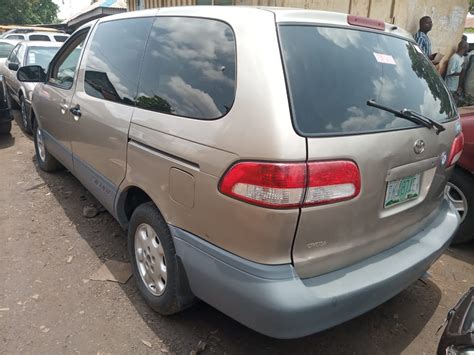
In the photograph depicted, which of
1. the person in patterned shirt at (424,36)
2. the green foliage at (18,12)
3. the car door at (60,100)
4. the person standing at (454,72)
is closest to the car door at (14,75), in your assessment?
the car door at (60,100)

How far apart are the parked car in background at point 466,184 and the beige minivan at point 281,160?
956 mm

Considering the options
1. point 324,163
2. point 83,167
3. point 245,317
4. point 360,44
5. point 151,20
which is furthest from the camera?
point 83,167

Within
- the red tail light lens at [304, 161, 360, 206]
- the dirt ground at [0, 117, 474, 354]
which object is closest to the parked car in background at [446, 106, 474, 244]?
the dirt ground at [0, 117, 474, 354]

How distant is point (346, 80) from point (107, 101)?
1.74 metres

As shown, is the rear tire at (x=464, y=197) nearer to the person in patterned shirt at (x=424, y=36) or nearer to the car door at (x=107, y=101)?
the car door at (x=107, y=101)

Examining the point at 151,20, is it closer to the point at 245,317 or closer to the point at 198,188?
the point at 198,188

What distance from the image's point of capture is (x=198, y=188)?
6.48 ft

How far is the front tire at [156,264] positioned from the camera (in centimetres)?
232

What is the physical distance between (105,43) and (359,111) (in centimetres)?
215

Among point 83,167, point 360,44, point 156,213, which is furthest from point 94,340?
point 360,44

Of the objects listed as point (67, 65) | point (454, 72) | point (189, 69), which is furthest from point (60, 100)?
point (454, 72)

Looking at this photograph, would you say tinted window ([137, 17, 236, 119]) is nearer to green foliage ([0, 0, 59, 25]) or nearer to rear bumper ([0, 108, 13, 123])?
rear bumper ([0, 108, 13, 123])

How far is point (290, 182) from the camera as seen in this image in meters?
1.71

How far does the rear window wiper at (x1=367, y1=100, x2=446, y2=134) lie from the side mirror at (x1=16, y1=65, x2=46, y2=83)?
3.87 meters
